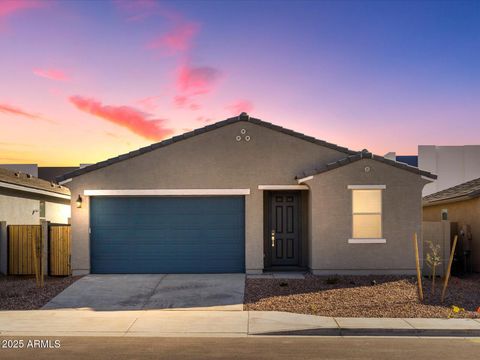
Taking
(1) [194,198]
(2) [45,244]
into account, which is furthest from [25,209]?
(1) [194,198]

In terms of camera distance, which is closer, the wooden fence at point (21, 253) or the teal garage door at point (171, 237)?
the teal garage door at point (171, 237)

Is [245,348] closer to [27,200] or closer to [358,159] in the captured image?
[358,159]

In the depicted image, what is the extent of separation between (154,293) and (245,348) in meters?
5.65

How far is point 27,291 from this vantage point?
14.4 m

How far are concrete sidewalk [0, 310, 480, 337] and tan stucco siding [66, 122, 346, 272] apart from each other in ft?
16.7

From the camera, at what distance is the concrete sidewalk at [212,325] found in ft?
33.8

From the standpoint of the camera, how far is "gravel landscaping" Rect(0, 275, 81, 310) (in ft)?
42.7

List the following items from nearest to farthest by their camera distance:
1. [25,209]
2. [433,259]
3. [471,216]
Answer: [433,259] → [471,216] → [25,209]

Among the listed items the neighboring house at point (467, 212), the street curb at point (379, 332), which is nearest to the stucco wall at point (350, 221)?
A: the neighboring house at point (467, 212)

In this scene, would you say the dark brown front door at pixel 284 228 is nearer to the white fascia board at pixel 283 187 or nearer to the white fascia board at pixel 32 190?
the white fascia board at pixel 283 187

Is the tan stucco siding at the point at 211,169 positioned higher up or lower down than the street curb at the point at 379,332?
higher up

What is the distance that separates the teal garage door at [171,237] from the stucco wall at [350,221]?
8.08 ft

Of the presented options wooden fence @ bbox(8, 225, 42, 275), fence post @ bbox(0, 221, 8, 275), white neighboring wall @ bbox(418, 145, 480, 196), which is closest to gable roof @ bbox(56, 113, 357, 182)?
wooden fence @ bbox(8, 225, 42, 275)

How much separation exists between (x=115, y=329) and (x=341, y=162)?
8.70m
